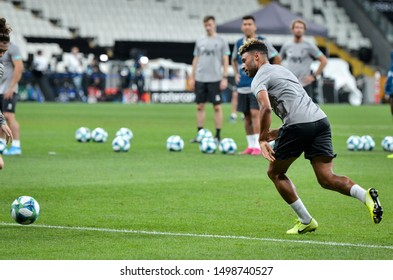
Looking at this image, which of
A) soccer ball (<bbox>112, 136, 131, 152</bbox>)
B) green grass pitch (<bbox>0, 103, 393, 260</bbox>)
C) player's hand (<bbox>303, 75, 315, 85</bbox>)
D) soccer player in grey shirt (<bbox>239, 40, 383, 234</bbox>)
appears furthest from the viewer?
player's hand (<bbox>303, 75, 315, 85</bbox>)

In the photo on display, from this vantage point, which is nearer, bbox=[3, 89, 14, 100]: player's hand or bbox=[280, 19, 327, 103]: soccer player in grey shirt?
bbox=[3, 89, 14, 100]: player's hand

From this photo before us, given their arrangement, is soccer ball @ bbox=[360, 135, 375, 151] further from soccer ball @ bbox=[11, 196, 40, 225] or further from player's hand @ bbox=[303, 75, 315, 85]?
soccer ball @ bbox=[11, 196, 40, 225]

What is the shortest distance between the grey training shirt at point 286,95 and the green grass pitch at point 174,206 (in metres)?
1.18

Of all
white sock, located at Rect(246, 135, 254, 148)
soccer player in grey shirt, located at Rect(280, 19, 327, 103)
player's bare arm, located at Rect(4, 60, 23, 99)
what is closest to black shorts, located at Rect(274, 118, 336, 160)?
player's bare arm, located at Rect(4, 60, 23, 99)

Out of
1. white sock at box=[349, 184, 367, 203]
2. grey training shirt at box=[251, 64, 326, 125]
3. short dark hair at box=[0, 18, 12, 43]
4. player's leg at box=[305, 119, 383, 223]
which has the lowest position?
white sock at box=[349, 184, 367, 203]

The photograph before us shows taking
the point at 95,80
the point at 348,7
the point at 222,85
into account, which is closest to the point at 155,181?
the point at 222,85

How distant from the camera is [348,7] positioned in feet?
200

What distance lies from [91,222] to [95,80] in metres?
36.6

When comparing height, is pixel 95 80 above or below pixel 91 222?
below

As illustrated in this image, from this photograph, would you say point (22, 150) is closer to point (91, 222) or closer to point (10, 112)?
point (10, 112)

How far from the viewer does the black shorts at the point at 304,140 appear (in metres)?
10.5

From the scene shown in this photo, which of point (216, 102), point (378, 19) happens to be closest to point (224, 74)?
point (216, 102)

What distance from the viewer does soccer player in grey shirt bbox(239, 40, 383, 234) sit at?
10492 millimetres

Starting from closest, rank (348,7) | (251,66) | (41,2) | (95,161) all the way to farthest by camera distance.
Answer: (251,66)
(95,161)
(41,2)
(348,7)
